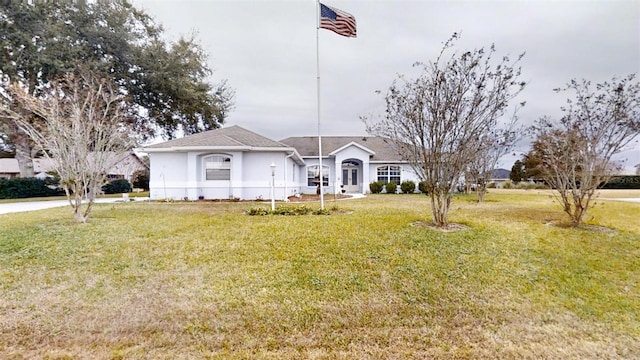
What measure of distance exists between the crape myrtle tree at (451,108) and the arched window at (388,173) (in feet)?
57.7

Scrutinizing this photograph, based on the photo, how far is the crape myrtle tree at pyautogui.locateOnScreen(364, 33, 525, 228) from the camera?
7.40 m

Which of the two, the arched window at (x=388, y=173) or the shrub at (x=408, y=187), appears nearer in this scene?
the shrub at (x=408, y=187)

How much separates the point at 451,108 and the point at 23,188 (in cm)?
2654

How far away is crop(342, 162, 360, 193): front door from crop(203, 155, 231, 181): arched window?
1193 cm

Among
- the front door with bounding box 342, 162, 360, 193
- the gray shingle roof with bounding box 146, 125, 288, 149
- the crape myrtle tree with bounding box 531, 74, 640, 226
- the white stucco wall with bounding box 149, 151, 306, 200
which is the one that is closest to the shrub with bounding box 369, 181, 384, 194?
the front door with bounding box 342, 162, 360, 193

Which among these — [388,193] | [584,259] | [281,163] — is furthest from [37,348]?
[388,193]

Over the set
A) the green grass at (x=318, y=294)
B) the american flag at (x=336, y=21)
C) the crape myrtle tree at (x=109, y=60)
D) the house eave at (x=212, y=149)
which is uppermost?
the crape myrtle tree at (x=109, y=60)

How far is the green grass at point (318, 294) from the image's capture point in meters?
3.36

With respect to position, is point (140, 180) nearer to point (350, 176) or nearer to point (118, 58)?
point (118, 58)

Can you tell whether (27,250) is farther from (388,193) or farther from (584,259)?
(388,193)

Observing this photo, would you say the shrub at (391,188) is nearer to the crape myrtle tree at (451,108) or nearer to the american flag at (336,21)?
the american flag at (336,21)

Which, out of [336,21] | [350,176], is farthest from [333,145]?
[336,21]

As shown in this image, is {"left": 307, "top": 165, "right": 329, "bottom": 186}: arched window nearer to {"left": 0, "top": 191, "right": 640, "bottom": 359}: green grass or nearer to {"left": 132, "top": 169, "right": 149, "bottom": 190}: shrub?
{"left": 0, "top": 191, "right": 640, "bottom": 359}: green grass

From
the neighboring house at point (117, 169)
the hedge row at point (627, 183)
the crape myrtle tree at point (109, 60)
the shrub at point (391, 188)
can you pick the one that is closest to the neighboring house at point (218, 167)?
the crape myrtle tree at point (109, 60)
